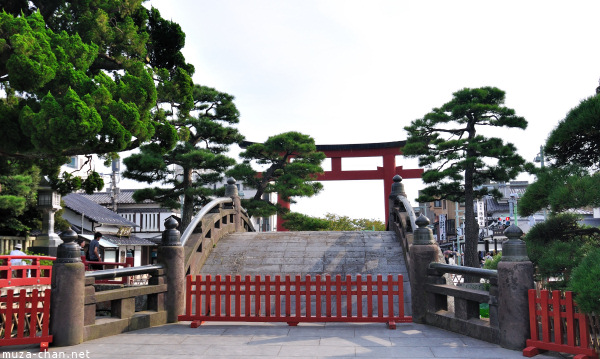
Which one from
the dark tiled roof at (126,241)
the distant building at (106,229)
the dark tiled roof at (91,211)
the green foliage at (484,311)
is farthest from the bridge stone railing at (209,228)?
the dark tiled roof at (91,211)

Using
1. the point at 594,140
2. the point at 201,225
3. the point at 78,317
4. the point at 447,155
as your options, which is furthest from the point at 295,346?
the point at 447,155

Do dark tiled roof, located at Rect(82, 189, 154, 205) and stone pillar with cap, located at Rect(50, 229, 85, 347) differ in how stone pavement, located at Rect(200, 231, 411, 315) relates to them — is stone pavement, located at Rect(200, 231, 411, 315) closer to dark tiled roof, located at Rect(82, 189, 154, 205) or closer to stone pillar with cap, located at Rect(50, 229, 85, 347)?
stone pillar with cap, located at Rect(50, 229, 85, 347)

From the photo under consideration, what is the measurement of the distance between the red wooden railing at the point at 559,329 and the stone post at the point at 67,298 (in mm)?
5461

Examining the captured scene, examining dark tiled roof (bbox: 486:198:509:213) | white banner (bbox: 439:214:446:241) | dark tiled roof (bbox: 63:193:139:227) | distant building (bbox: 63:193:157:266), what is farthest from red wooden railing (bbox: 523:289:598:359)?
dark tiled roof (bbox: 486:198:509:213)

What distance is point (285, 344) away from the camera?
645 centimetres

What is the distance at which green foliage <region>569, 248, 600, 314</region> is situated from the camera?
466cm

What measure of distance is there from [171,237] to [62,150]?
8.89 ft

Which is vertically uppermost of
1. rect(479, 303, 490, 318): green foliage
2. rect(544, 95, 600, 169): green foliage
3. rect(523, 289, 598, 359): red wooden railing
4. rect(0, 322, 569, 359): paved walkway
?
rect(544, 95, 600, 169): green foliage

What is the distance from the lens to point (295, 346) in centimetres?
633

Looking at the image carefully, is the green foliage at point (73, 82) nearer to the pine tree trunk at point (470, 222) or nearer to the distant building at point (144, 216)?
the pine tree trunk at point (470, 222)

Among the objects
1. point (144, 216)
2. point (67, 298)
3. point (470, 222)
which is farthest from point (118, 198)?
point (67, 298)

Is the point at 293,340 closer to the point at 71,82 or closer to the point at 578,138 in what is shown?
the point at 578,138

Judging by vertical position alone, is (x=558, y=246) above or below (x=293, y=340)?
above

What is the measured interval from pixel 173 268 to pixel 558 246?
599cm
